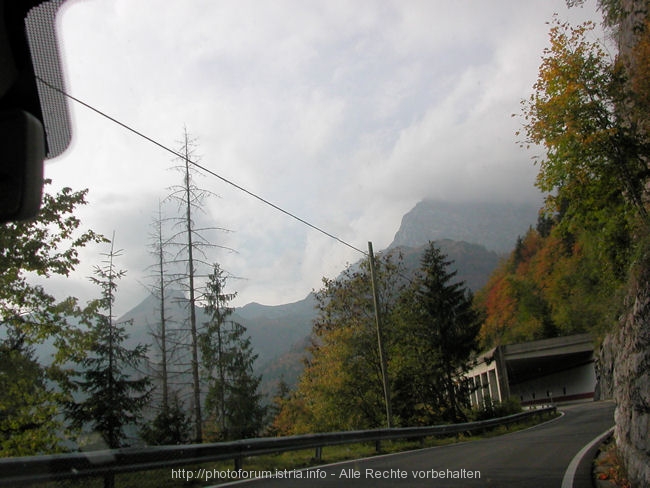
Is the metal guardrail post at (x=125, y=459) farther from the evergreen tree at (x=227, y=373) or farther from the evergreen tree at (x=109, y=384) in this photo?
the evergreen tree at (x=227, y=373)

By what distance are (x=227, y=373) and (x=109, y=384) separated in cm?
1346

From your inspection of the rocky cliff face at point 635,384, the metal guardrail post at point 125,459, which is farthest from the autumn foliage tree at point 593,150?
the metal guardrail post at point 125,459

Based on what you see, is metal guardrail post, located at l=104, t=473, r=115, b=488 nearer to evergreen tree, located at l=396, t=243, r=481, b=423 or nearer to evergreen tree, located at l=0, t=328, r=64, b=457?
evergreen tree, located at l=0, t=328, r=64, b=457

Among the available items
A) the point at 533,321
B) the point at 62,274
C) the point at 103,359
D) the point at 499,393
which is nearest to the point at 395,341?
the point at 103,359

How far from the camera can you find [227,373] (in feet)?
117

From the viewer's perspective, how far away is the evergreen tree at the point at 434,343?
32562 millimetres

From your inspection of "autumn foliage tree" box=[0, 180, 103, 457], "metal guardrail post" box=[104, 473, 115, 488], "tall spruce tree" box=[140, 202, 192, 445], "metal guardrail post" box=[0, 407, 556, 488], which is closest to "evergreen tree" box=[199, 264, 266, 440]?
"tall spruce tree" box=[140, 202, 192, 445]

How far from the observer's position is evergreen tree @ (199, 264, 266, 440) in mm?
31047

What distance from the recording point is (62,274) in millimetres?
15844

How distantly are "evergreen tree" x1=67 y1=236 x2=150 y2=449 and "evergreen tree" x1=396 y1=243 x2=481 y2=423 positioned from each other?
15277mm

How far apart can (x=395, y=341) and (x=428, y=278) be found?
7.77 meters

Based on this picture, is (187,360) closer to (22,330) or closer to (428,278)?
(22,330)

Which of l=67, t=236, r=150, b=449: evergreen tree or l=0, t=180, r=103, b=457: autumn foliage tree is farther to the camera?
l=67, t=236, r=150, b=449: evergreen tree

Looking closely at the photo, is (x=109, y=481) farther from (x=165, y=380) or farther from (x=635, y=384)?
(x=165, y=380)
